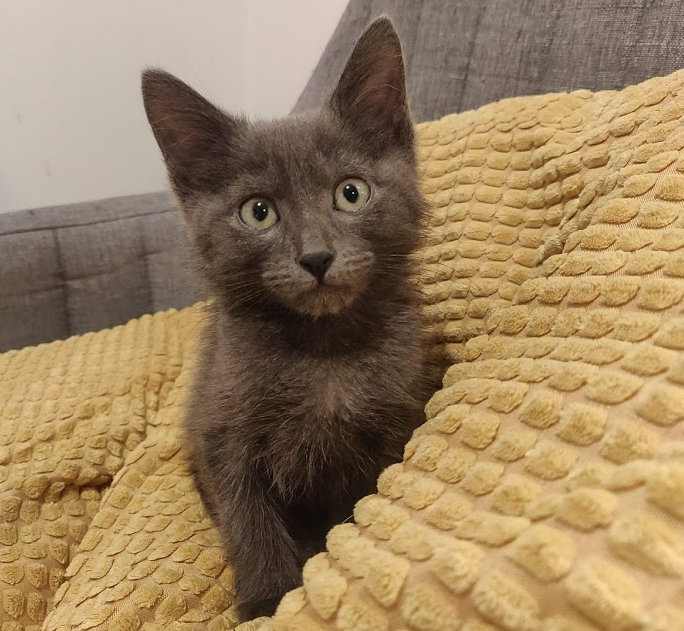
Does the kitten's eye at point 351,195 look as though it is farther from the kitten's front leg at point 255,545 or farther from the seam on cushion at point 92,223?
the seam on cushion at point 92,223

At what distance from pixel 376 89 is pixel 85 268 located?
1.15 metres

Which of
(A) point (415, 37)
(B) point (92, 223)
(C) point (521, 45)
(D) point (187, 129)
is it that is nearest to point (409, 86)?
(A) point (415, 37)

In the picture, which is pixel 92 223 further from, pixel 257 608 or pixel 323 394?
pixel 257 608

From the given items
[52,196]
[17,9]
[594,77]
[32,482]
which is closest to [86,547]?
[32,482]

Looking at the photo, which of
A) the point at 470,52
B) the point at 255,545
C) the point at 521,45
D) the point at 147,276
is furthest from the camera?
the point at 147,276

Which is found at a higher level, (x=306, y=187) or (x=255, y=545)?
(x=306, y=187)

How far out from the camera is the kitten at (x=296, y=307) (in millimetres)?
882

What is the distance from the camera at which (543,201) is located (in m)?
1.07

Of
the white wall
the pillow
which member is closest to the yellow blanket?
the pillow

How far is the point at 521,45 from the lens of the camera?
4.39ft

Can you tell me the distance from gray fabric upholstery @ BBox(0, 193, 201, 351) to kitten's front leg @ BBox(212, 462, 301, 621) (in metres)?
0.85

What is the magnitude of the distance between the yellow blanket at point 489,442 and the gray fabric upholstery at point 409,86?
0.16 metres

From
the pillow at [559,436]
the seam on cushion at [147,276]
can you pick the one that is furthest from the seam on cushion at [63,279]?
the pillow at [559,436]

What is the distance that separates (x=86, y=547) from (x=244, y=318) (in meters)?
0.52
